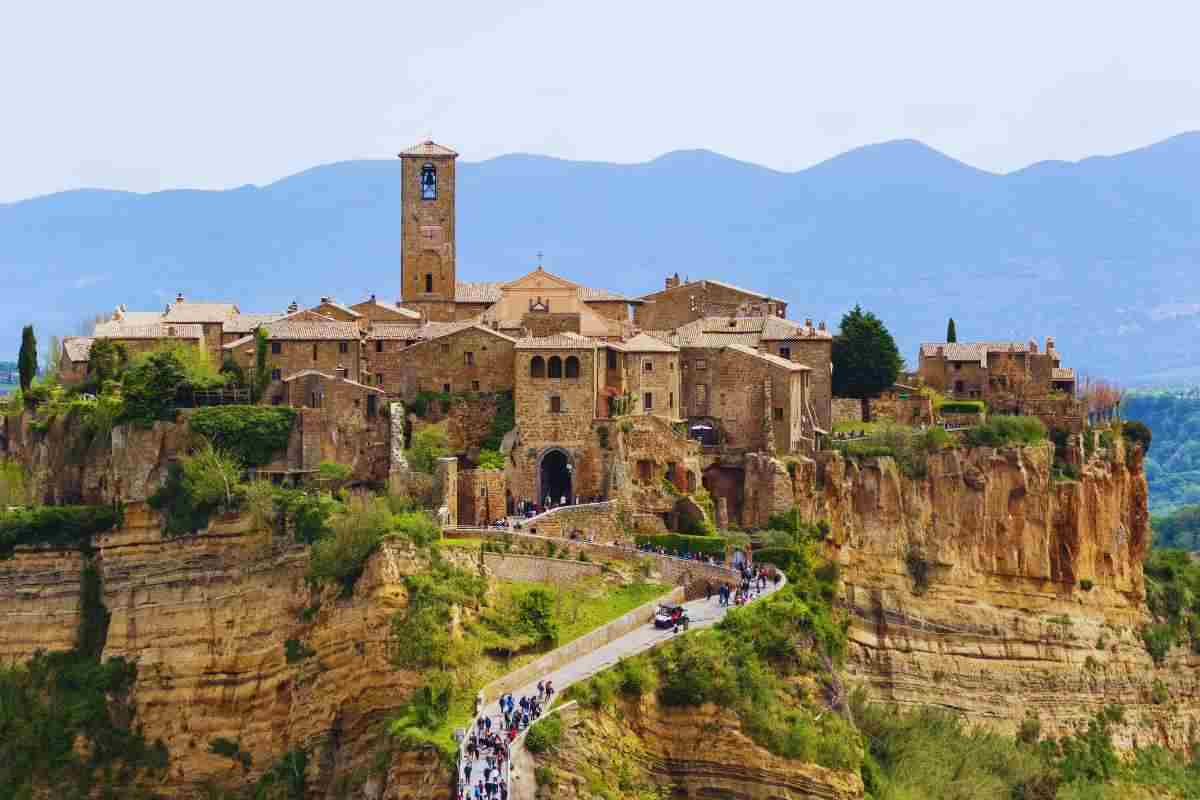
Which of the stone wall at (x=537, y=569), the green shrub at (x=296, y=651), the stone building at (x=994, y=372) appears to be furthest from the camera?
the stone building at (x=994, y=372)

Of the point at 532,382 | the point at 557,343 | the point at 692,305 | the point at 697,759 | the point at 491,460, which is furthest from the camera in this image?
the point at 692,305

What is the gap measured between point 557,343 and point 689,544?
28.3 feet

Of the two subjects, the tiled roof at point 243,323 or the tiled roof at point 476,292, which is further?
the tiled roof at point 476,292

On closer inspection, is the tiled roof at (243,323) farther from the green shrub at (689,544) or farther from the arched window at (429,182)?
the green shrub at (689,544)

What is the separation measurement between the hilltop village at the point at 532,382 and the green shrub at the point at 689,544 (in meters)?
1.59

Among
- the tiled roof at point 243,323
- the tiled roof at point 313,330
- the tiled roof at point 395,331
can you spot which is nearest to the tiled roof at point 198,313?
the tiled roof at point 243,323

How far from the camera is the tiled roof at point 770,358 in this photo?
7712 cm

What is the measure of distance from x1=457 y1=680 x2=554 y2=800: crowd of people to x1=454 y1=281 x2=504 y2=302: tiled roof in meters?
31.1

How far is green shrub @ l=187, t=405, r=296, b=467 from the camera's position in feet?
242

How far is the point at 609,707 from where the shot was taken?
56.9m

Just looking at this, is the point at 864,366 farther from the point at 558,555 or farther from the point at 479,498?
the point at 558,555

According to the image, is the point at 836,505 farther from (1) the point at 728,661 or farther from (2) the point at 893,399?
(1) the point at 728,661

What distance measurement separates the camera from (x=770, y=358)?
77.7 m

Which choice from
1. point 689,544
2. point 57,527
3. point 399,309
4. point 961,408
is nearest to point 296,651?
point 57,527
